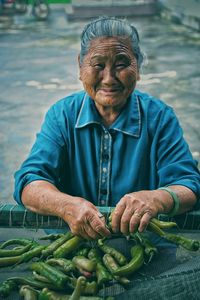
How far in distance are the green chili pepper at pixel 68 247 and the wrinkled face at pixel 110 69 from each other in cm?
79

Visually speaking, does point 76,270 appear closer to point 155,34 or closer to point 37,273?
point 37,273

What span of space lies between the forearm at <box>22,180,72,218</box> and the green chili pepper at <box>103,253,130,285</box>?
0.28 meters

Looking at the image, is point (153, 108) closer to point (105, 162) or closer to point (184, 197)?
point (105, 162)

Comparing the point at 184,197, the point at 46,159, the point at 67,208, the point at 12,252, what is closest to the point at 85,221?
the point at 67,208

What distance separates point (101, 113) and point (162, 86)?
7348mm

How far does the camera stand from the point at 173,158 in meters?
2.61

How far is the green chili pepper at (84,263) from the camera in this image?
199 centimetres

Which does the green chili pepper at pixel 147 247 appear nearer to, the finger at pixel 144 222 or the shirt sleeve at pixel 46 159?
the finger at pixel 144 222

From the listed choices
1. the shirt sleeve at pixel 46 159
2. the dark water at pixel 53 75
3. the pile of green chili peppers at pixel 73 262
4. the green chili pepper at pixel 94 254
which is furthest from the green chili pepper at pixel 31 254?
the dark water at pixel 53 75

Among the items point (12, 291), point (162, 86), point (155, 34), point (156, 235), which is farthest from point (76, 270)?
point (155, 34)

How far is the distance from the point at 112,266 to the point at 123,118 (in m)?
0.97

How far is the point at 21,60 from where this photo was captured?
13.1m

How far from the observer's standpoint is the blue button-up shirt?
8.86 feet

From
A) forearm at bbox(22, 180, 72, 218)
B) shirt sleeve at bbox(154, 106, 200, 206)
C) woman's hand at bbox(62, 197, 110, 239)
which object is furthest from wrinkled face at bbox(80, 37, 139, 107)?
woman's hand at bbox(62, 197, 110, 239)
